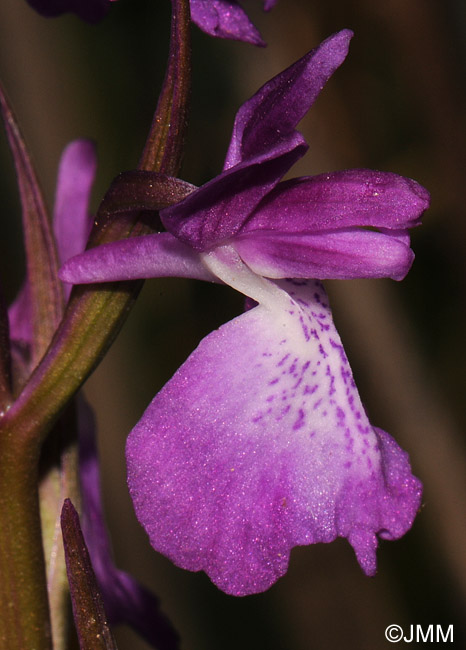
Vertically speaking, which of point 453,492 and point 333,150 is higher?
point 333,150

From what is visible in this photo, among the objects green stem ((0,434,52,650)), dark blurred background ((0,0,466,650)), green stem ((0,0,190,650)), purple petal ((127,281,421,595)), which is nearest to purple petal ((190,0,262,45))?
green stem ((0,0,190,650))

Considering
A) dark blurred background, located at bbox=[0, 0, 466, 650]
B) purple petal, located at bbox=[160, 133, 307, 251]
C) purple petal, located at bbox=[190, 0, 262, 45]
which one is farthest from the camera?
dark blurred background, located at bbox=[0, 0, 466, 650]

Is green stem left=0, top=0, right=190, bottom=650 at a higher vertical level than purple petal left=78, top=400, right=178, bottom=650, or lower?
higher

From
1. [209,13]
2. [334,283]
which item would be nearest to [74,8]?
[209,13]

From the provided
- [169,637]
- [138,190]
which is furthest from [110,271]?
[169,637]

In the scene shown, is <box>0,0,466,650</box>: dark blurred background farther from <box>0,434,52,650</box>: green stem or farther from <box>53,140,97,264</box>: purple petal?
<box>0,434,52,650</box>: green stem

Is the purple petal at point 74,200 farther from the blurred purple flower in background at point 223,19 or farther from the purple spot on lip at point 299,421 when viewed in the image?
the purple spot on lip at point 299,421

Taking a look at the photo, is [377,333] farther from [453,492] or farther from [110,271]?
[110,271]

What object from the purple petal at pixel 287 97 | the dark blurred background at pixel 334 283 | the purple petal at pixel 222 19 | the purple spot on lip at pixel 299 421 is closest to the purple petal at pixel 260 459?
the purple spot on lip at pixel 299 421
